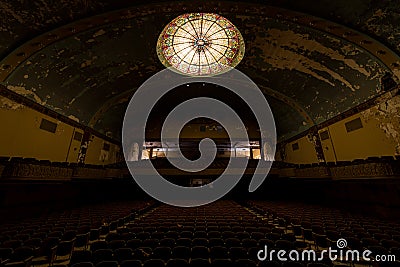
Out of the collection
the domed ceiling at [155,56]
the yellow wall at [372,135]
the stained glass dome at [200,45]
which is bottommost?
the yellow wall at [372,135]

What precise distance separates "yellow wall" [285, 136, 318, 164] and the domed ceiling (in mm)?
2098

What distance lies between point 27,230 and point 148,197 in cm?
1072

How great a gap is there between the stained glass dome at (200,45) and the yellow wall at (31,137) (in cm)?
696

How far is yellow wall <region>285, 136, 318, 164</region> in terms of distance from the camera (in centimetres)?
1389

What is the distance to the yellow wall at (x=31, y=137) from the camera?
8.23m

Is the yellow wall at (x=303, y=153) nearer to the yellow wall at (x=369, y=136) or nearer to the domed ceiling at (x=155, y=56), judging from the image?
the yellow wall at (x=369, y=136)

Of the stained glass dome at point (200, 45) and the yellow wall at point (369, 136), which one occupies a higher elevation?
the stained glass dome at point (200, 45)

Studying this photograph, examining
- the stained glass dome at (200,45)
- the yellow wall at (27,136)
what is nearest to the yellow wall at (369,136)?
the stained glass dome at (200,45)

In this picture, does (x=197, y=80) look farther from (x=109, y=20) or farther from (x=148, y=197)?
(x=148, y=197)

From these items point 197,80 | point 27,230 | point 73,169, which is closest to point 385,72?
point 197,80

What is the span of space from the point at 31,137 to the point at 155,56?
23.8 ft

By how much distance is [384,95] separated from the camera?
8.43 metres

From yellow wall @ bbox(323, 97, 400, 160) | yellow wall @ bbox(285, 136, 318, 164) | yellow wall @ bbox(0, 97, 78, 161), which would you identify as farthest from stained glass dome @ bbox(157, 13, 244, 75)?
yellow wall @ bbox(285, 136, 318, 164)

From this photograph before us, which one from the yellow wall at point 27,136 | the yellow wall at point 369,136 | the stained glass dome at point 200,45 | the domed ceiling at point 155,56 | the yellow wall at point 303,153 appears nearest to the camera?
the domed ceiling at point 155,56
